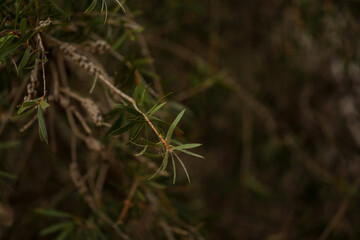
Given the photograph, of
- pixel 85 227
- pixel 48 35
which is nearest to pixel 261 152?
pixel 85 227

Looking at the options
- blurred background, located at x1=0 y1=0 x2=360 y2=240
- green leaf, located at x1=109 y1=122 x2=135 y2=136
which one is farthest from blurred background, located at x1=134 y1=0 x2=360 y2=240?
green leaf, located at x1=109 y1=122 x2=135 y2=136

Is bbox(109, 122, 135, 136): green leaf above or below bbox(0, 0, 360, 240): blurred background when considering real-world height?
above

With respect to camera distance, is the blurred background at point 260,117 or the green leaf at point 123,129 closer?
the green leaf at point 123,129

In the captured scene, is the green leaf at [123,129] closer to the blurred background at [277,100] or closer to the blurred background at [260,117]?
the blurred background at [260,117]

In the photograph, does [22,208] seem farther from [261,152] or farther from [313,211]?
[313,211]

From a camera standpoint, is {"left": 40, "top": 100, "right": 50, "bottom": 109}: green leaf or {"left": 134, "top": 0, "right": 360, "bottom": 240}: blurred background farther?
{"left": 134, "top": 0, "right": 360, "bottom": 240}: blurred background

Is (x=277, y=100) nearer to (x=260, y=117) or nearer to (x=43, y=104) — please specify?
(x=260, y=117)

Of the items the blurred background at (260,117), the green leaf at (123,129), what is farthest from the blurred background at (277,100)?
the green leaf at (123,129)

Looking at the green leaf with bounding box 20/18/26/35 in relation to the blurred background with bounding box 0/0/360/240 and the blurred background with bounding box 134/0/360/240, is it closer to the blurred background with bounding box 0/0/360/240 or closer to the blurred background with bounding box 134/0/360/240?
the blurred background with bounding box 0/0/360/240
